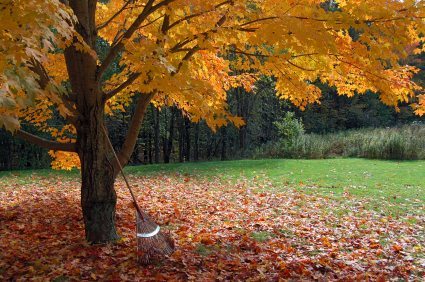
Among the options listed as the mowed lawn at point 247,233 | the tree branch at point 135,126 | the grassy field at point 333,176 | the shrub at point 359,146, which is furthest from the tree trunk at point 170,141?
the tree branch at point 135,126

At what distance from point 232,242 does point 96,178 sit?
211 centimetres

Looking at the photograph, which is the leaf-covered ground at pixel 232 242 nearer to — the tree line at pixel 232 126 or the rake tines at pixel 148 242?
the rake tines at pixel 148 242

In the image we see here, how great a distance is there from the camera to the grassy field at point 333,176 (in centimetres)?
916

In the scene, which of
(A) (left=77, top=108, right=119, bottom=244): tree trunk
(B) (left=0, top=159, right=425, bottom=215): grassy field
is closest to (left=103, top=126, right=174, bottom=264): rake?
(A) (left=77, top=108, right=119, bottom=244): tree trunk

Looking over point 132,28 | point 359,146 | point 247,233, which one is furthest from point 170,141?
point 132,28

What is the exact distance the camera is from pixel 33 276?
4199mm

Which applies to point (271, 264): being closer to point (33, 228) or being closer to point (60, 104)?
point (60, 104)

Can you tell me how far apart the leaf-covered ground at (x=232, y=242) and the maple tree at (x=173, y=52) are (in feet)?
2.47

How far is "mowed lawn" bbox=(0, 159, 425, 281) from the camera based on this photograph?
14.5 feet

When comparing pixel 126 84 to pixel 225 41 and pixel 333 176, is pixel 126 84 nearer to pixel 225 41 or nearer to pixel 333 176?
pixel 225 41

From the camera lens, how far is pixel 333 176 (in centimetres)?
1252

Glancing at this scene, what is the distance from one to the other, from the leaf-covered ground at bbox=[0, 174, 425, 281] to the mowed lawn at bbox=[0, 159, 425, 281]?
14 mm

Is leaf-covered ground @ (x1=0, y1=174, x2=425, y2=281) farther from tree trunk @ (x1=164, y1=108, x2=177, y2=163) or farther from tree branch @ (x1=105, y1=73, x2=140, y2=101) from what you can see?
tree trunk @ (x1=164, y1=108, x2=177, y2=163)

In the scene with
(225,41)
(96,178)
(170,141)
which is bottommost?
(96,178)
